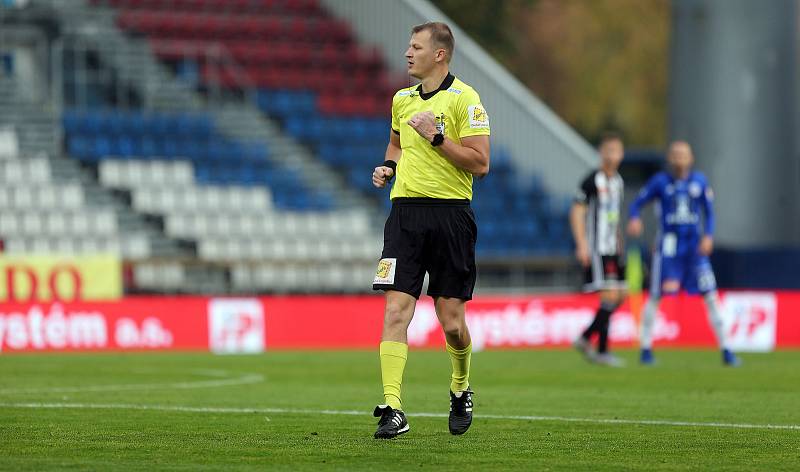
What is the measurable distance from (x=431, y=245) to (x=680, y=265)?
28.0 feet

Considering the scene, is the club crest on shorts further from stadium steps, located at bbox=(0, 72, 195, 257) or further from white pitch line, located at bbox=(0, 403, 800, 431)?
stadium steps, located at bbox=(0, 72, 195, 257)

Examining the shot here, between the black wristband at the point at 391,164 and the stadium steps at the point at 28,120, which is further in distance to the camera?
the stadium steps at the point at 28,120

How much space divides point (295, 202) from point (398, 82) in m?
4.69

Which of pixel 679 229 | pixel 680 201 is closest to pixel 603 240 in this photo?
pixel 679 229

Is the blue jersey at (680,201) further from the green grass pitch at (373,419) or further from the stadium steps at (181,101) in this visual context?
the stadium steps at (181,101)

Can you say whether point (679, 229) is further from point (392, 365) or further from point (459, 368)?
point (392, 365)

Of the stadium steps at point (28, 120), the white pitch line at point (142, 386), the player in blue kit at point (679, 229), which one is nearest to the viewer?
the white pitch line at point (142, 386)

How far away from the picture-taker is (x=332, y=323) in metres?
20.7

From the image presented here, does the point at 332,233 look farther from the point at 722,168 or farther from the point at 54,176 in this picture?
the point at 722,168

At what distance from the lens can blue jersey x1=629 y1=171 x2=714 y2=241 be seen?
16.5 m

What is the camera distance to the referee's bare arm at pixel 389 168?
8.45 m

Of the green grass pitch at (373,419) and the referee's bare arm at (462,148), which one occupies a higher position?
the referee's bare arm at (462,148)

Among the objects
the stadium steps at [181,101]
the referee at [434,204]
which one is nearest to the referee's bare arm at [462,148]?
the referee at [434,204]

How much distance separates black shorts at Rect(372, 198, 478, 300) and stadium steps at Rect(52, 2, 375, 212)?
17.8 meters
